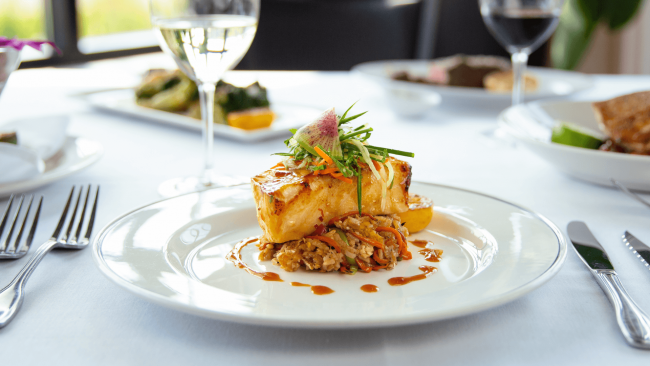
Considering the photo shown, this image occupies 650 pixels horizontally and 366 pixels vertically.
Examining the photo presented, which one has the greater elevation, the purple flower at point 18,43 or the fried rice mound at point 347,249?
the purple flower at point 18,43

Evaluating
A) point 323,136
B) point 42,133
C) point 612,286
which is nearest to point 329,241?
point 323,136

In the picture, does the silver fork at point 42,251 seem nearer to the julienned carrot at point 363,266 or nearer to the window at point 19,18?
the julienned carrot at point 363,266

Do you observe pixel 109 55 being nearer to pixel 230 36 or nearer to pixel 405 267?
pixel 230 36

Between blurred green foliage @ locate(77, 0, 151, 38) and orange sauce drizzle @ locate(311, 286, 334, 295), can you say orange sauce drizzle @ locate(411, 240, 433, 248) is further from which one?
blurred green foliage @ locate(77, 0, 151, 38)

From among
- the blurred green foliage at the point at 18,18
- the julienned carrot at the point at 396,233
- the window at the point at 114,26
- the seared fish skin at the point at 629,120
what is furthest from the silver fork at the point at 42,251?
the blurred green foliage at the point at 18,18

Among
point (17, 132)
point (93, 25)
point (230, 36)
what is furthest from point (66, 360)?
point (93, 25)
